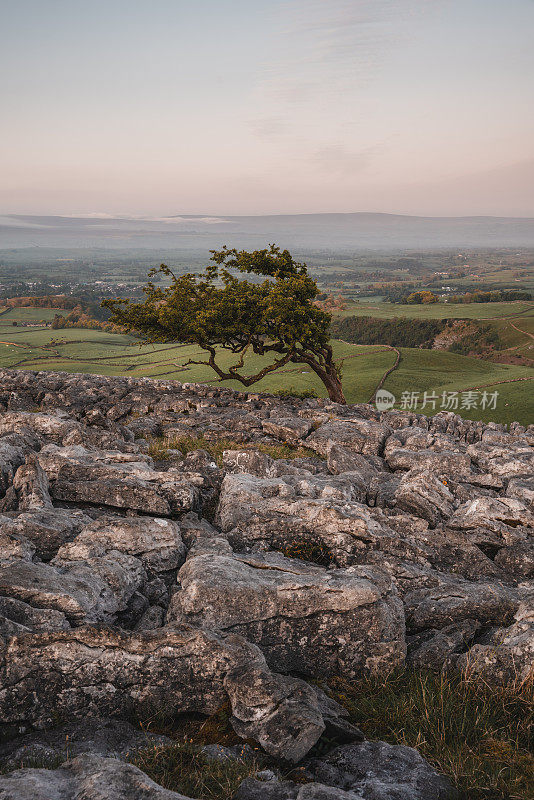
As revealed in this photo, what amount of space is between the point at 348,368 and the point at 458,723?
6409 centimetres

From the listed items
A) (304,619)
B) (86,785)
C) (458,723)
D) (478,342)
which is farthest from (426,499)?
(478,342)

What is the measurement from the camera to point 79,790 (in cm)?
459

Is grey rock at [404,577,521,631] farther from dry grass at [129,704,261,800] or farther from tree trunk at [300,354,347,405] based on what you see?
tree trunk at [300,354,347,405]

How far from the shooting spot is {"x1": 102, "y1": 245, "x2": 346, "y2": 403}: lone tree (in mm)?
35875

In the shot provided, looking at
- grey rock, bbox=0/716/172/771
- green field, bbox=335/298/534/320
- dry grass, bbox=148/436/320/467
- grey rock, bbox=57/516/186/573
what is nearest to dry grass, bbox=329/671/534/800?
grey rock, bbox=0/716/172/771

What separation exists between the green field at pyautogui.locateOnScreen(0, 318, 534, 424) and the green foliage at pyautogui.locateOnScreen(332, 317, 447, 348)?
21718mm

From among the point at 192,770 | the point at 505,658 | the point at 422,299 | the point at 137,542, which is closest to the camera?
the point at 192,770

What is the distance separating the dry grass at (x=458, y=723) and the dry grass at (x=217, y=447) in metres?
11.7

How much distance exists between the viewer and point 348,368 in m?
68.9

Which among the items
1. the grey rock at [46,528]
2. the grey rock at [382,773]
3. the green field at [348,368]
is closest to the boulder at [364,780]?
the grey rock at [382,773]

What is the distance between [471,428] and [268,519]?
75.9ft

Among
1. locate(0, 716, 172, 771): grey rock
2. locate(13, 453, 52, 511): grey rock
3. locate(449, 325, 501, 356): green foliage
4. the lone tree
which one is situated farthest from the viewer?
locate(449, 325, 501, 356): green foliage

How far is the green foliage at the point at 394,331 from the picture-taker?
117 meters

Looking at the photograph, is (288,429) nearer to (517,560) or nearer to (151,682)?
(517,560)
